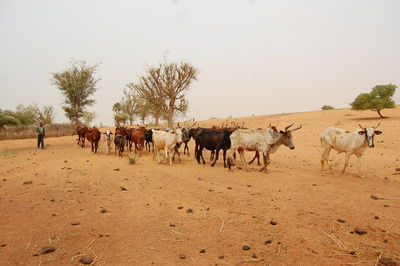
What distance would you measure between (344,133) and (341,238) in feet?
20.5

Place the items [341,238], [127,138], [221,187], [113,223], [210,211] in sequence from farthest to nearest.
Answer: [127,138] → [221,187] → [210,211] → [113,223] → [341,238]

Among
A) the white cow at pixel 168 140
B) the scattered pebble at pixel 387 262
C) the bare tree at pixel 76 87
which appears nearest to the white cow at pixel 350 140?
the scattered pebble at pixel 387 262

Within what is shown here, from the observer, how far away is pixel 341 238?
14.1ft

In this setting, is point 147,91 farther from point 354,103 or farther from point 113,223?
point 113,223

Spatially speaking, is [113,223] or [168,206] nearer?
[113,223]

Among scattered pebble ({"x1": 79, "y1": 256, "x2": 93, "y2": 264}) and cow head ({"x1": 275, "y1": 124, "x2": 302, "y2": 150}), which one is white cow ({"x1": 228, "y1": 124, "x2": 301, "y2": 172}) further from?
scattered pebble ({"x1": 79, "y1": 256, "x2": 93, "y2": 264})

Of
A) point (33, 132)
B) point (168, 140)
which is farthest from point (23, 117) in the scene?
point (168, 140)

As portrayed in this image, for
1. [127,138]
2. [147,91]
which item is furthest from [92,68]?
[127,138]

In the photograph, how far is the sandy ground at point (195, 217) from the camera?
381 cm

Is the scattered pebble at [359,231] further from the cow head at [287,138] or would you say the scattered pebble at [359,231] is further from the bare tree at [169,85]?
the bare tree at [169,85]

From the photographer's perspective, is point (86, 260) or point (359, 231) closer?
point (86, 260)

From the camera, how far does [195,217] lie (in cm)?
514

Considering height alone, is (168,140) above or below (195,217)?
above

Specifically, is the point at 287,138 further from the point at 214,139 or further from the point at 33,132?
the point at 33,132
